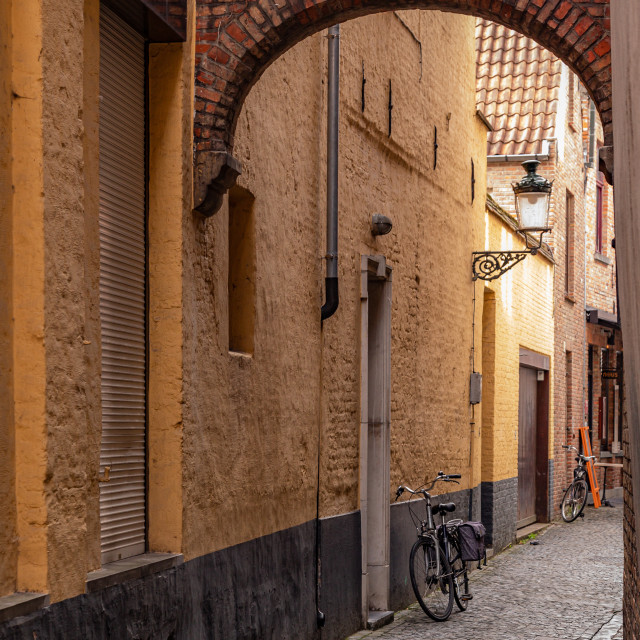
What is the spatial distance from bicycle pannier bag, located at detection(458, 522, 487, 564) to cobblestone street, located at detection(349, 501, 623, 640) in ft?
1.60

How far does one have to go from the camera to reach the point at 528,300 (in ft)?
61.1

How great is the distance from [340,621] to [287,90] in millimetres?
3916

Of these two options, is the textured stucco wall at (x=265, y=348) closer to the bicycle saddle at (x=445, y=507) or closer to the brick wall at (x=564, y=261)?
the bicycle saddle at (x=445, y=507)

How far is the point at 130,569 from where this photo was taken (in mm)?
5418

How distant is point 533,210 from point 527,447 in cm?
636

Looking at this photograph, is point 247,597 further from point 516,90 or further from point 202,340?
point 516,90

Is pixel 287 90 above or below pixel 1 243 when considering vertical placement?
above

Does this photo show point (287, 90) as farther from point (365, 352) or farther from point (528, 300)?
point (528, 300)

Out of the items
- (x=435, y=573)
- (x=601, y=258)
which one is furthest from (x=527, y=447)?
(x=435, y=573)

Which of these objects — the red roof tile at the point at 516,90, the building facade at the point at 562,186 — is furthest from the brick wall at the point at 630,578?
the red roof tile at the point at 516,90

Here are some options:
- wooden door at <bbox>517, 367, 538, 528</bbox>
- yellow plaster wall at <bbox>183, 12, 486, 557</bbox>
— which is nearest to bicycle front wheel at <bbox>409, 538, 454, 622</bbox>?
yellow plaster wall at <bbox>183, 12, 486, 557</bbox>

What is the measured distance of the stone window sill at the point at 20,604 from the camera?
412 centimetres

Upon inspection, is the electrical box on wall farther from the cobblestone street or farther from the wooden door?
the wooden door

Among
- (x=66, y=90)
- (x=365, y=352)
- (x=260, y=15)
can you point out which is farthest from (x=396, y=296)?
(x=66, y=90)
